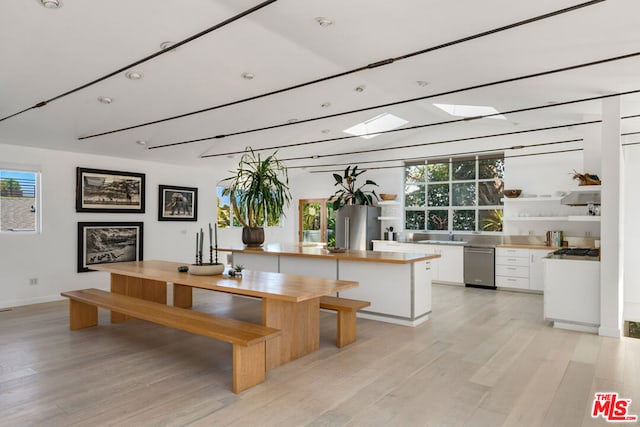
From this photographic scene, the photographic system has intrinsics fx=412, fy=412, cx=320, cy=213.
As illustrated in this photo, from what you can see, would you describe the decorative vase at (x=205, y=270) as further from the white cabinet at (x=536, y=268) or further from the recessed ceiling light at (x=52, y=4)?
the white cabinet at (x=536, y=268)

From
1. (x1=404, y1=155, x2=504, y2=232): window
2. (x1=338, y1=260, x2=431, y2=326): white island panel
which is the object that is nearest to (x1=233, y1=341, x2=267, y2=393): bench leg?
(x1=338, y1=260, x2=431, y2=326): white island panel

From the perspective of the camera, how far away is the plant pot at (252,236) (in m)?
6.68

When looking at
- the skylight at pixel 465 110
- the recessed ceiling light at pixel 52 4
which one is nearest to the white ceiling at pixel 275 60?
the recessed ceiling light at pixel 52 4

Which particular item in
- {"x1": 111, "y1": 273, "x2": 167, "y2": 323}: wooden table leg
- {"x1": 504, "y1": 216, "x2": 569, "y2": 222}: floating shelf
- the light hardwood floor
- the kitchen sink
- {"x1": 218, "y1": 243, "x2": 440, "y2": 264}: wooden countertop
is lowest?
the light hardwood floor

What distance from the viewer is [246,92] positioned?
213 inches

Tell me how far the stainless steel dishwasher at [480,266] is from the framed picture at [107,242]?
6.40 metres

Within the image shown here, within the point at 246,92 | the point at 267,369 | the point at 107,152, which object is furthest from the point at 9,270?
the point at 267,369

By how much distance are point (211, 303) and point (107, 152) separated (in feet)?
10.8

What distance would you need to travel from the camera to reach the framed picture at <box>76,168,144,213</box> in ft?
23.2

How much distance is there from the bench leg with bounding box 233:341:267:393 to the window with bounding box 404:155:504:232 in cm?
689

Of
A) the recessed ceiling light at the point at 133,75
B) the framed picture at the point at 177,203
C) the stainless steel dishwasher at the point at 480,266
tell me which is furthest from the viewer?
the framed picture at the point at 177,203

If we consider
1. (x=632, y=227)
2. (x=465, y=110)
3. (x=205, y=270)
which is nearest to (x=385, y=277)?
(x=205, y=270)

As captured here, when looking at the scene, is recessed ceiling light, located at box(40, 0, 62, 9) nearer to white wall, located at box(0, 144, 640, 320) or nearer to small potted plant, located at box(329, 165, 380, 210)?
white wall, located at box(0, 144, 640, 320)

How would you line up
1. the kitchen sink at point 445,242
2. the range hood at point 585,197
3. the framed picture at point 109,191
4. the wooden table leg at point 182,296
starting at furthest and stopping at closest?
the kitchen sink at point 445,242, the framed picture at point 109,191, the wooden table leg at point 182,296, the range hood at point 585,197
